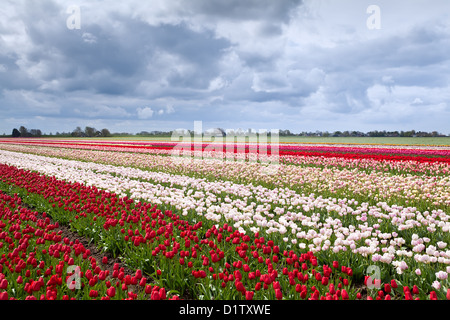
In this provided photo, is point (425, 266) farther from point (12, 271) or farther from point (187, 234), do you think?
point (12, 271)

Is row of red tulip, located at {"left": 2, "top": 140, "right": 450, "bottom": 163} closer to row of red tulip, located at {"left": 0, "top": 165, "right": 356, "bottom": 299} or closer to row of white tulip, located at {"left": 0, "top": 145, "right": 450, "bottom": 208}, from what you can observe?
row of white tulip, located at {"left": 0, "top": 145, "right": 450, "bottom": 208}

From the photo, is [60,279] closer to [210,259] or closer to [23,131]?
[210,259]

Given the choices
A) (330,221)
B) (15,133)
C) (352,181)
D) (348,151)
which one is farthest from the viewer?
(15,133)

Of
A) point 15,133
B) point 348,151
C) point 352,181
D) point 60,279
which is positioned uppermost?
point 15,133

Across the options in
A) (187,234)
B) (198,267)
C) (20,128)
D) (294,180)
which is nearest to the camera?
(198,267)

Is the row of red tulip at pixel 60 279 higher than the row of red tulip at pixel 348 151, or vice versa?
the row of red tulip at pixel 348 151

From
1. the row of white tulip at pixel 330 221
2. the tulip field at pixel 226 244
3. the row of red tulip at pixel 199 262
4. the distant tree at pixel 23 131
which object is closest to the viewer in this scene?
the row of red tulip at pixel 199 262

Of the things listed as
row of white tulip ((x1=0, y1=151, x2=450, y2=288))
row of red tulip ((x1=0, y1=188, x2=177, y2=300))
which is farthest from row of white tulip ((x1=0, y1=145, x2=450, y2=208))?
row of red tulip ((x1=0, y1=188, x2=177, y2=300))

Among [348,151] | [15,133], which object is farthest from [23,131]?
[348,151]

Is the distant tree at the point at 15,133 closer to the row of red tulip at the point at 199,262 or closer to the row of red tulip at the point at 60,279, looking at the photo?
the row of red tulip at the point at 199,262

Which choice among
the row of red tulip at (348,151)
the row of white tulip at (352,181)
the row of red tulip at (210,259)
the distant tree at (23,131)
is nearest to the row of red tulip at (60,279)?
the row of red tulip at (210,259)
